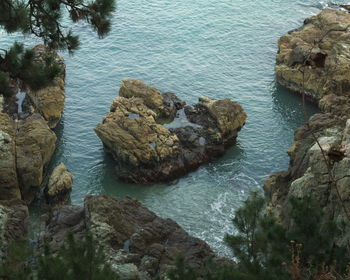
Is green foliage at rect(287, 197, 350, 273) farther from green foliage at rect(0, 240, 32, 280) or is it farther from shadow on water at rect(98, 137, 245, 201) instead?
shadow on water at rect(98, 137, 245, 201)

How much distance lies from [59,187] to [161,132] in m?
9.70

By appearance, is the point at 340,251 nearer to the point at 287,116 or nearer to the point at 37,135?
the point at 37,135

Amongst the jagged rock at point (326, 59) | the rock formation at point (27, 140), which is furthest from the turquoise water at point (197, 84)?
the rock formation at point (27, 140)

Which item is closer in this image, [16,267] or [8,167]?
A: [16,267]

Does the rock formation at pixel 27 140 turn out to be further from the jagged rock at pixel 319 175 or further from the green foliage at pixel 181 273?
the green foliage at pixel 181 273

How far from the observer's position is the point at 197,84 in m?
56.7

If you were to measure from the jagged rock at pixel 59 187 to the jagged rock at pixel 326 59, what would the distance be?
68.3 ft

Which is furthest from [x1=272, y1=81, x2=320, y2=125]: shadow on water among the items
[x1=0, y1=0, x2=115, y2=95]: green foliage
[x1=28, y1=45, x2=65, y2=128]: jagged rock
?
[x1=0, y1=0, x2=115, y2=95]: green foliage

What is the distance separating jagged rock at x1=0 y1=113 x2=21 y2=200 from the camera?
122 ft

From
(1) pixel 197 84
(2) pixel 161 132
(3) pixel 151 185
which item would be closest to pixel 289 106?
(1) pixel 197 84

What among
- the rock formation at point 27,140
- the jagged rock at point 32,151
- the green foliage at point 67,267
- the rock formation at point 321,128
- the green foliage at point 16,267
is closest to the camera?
the green foliage at point 16,267

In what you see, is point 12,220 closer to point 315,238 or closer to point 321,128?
point 315,238

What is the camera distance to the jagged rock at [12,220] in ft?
98.5

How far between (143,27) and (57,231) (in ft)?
133
